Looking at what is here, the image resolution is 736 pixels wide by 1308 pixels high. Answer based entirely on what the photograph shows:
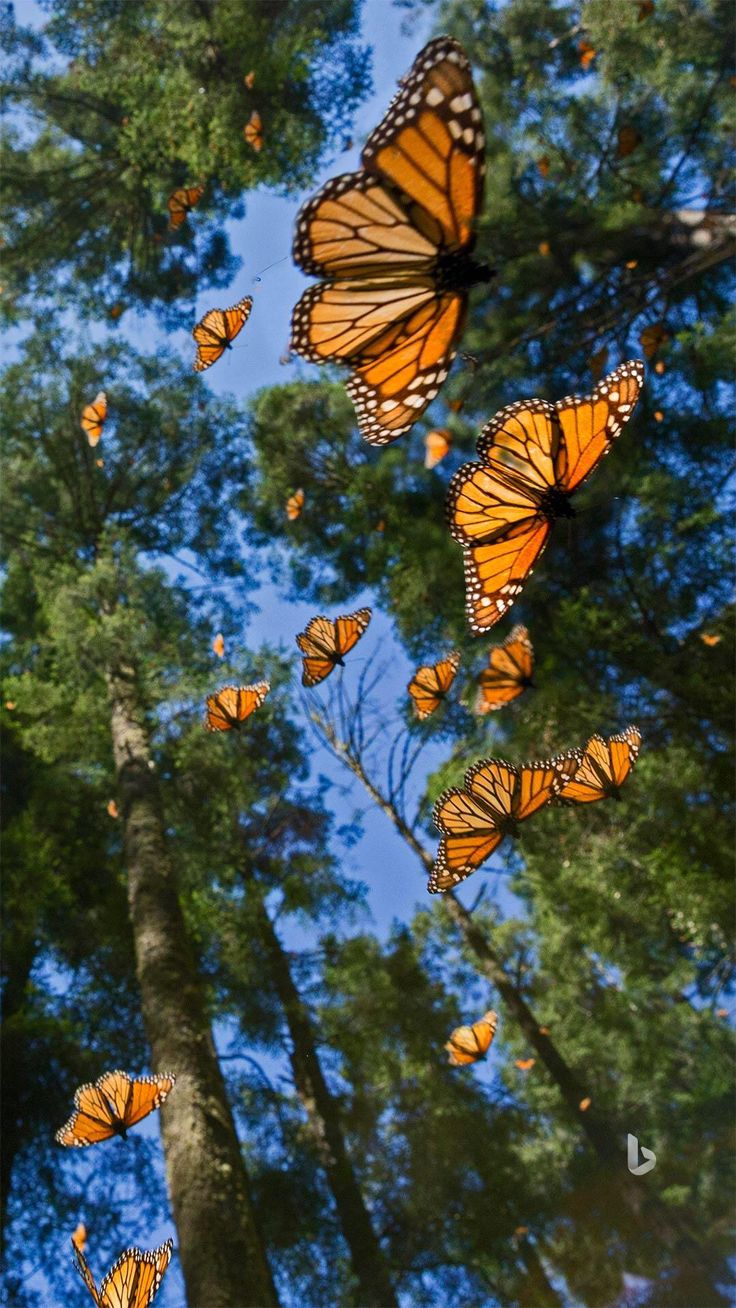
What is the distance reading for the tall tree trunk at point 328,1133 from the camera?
17.6 feet

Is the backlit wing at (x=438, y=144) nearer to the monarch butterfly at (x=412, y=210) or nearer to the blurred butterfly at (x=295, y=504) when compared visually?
the monarch butterfly at (x=412, y=210)

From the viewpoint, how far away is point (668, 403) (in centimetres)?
759

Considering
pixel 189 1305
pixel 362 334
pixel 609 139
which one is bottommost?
pixel 189 1305

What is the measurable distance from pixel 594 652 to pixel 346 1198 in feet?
13.9

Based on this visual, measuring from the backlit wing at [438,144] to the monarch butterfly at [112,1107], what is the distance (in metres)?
1.96

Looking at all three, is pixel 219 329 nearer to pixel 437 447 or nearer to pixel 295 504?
pixel 295 504

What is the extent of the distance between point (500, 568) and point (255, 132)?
6.22 m

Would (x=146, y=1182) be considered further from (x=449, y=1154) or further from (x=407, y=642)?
(x=407, y=642)

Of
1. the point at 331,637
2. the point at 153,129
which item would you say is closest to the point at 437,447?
the point at 153,129

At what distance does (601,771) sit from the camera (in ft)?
4.73

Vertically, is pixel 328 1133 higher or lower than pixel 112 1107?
higher

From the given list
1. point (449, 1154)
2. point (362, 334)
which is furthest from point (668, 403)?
point (362, 334)

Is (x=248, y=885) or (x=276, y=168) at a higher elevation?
(x=276, y=168)

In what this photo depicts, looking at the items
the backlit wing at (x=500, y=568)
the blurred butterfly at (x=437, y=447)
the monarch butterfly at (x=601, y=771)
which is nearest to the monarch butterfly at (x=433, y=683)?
the monarch butterfly at (x=601, y=771)
